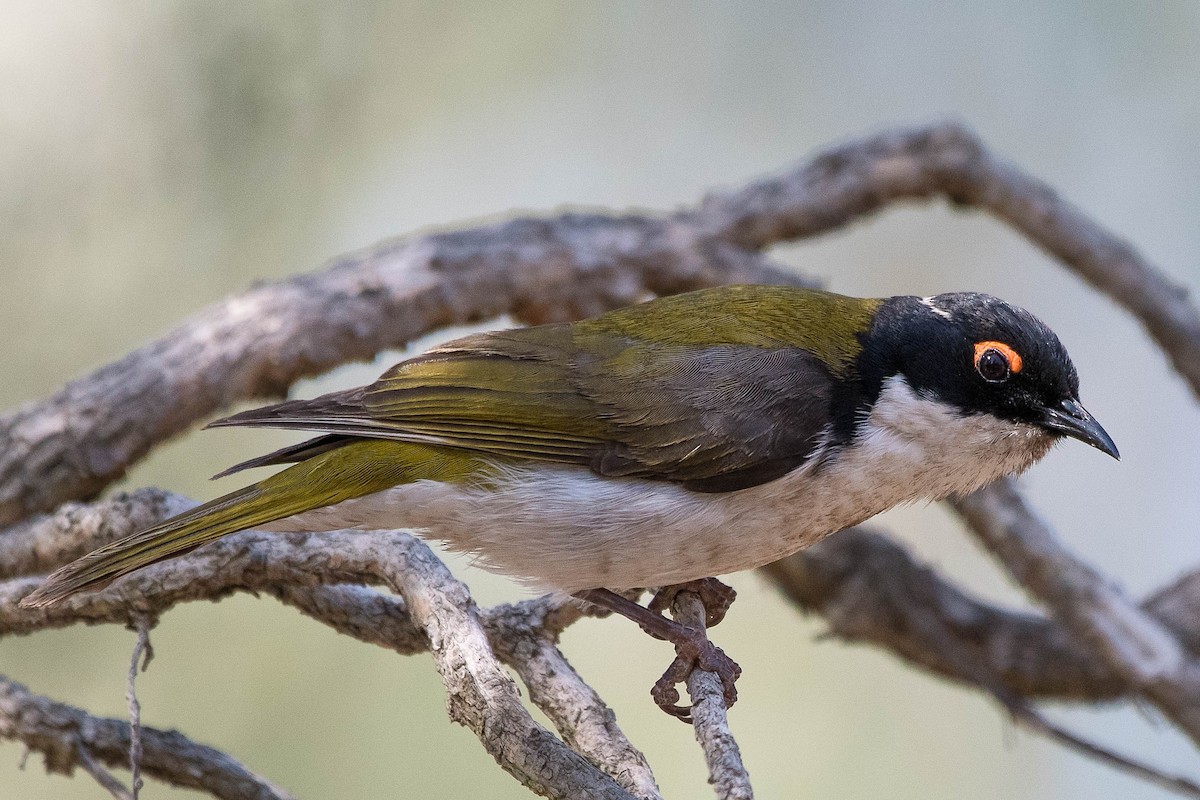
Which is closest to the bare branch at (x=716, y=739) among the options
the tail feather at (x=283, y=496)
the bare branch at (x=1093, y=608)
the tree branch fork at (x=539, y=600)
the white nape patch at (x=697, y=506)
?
the tree branch fork at (x=539, y=600)

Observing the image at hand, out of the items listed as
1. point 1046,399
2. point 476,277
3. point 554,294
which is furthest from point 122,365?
point 1046,399

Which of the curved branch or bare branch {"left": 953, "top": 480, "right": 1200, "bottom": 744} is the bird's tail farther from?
bare branch {"left": 953, "top": 480, "right": 1200, "bottom": 744}

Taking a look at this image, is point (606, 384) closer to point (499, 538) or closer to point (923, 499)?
point (499, 538)

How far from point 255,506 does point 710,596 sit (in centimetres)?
146

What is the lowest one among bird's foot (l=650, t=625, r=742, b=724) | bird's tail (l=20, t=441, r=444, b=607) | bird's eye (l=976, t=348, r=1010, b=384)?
bird's foot (l=650, t=625, r=742, b=724)

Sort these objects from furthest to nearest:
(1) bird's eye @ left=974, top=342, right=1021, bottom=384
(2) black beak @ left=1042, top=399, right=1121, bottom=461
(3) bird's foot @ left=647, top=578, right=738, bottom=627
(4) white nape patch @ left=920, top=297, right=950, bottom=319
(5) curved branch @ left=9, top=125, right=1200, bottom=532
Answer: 1. (5) curved branch @ left=9, top=125, right=1200, bottom=532
2. (3) bird's foot @ left=647, top=578, right=738, bottom=627
3. (4) white nape patch @ left=920, top=297, right=950, bottom=319
4. (1) bird's eye @ left=974, top=342, right=1021, bottom=384
5. (2) black beak @ left=1042, top=399, right=1121, bottom=461

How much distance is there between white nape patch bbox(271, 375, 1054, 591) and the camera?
3.55 meters

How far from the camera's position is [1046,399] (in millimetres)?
3551

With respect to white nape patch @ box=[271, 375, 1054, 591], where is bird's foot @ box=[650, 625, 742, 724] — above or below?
below

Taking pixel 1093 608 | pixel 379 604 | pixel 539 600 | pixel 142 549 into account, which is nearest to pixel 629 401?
pixel 539 600

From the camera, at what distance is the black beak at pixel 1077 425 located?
343 cm

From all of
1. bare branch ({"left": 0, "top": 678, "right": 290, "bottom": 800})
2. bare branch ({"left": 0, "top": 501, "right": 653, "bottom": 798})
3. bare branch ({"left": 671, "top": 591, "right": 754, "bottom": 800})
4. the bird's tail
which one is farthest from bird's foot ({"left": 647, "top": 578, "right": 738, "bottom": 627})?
bare branch ({"left": 0, "top": 678, "right": 290, "bottom": 800})

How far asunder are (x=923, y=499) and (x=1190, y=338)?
7.93 feet

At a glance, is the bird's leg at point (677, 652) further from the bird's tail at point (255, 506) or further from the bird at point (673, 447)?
the bird's tail at point (255, 506)
